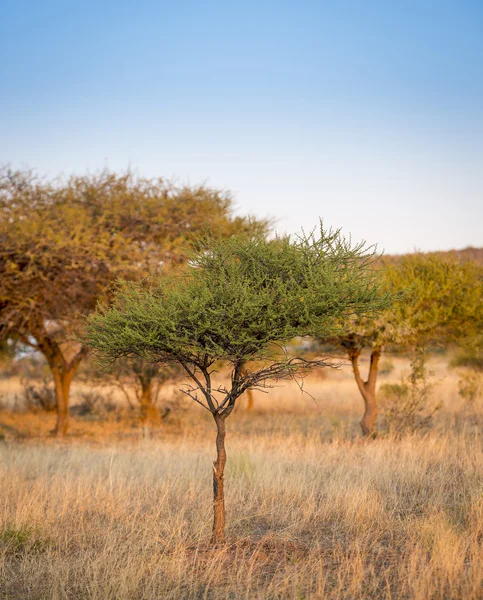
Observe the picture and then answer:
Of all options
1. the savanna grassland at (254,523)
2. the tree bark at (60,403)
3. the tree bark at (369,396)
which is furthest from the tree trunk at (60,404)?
the tree bark at (369,396)

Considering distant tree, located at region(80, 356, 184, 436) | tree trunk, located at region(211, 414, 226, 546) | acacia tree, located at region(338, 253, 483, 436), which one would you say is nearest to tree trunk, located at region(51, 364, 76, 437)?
distant tree, located at region(80, 356, 184, 436)

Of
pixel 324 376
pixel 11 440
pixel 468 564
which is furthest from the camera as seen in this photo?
pixel 324 376

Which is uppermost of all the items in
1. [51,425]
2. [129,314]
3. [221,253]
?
[221,253]

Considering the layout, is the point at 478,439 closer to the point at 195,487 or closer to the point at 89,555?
the point at 195,487

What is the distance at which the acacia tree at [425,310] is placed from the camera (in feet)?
41.8

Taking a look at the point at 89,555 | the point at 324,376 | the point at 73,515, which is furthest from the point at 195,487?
the point at 324,376

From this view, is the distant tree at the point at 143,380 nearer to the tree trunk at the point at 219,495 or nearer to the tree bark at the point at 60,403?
the tree bark at the point at 60,403

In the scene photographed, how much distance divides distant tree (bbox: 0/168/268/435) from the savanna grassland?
3.62m

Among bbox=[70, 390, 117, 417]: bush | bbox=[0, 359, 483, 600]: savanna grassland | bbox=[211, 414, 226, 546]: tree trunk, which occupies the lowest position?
bbox=[70, 390, 117, 417]: bush

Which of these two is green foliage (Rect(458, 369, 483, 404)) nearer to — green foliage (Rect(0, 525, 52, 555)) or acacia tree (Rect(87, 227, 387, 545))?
acacia tree (Rect(87, 227, 387, 545))

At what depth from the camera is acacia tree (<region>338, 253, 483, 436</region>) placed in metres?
12.7

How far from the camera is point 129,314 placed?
5.78 meters

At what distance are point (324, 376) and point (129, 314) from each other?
32.0 m

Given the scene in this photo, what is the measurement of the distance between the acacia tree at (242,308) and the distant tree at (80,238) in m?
6.69
